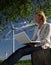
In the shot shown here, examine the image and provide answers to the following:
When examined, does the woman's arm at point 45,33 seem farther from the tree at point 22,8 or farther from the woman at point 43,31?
the tree at point 22,8

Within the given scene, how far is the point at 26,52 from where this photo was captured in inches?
216

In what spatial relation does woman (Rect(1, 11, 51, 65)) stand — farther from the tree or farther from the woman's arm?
the tree

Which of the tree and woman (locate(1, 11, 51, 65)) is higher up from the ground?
the tree

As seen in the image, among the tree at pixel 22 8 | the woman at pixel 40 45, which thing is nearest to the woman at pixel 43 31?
the woman at pixel 40 45

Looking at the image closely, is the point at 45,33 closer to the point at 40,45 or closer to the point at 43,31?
the point at 43,31

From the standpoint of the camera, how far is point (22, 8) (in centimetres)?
1181

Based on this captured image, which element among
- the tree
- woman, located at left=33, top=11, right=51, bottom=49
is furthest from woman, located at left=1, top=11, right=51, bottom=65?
the tree

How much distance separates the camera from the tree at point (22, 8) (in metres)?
11.6

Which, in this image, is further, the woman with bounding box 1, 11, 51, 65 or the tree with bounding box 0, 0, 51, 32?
the tree with bounding box 0, 0, 51, 32

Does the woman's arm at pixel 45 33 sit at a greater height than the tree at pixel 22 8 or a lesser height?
lesser

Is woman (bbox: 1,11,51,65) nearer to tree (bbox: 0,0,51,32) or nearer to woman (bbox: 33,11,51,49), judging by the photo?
woman (bbox: 33,11,51,49)

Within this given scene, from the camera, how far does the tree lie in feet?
37.9

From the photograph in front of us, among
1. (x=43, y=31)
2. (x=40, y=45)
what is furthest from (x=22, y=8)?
(x=40, y=45)

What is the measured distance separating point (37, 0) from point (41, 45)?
6695mm
